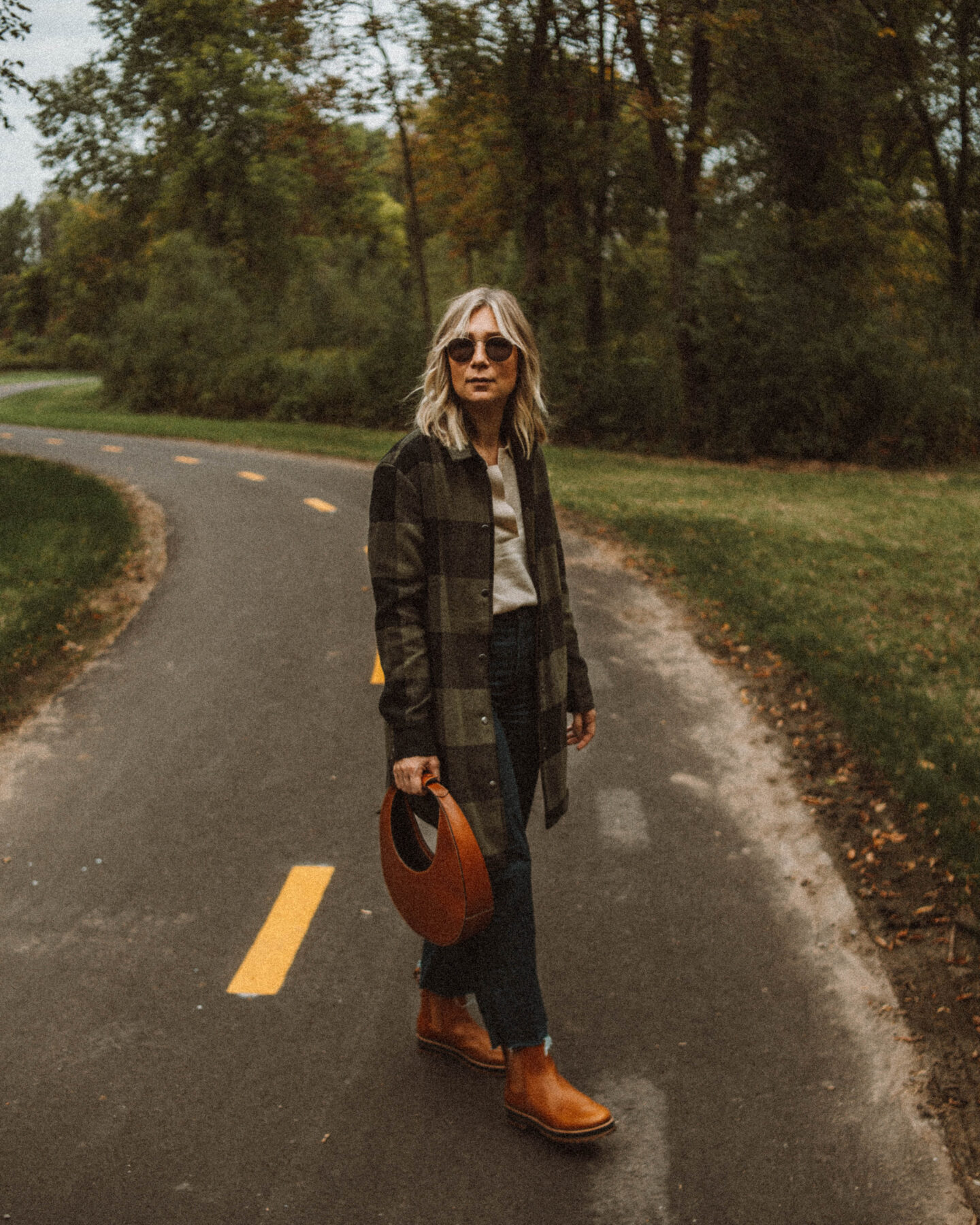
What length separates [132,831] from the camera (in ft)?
16.6

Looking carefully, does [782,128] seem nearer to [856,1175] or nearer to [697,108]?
[697,108]

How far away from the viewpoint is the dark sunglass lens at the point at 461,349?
2982 mm

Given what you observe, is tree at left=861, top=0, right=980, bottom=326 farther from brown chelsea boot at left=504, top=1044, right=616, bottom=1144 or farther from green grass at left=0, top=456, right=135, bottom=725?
brown chelsea boot at left=504, top=1044, right=616, bottom=1144

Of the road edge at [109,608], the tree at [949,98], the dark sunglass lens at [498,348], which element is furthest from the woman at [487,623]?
the tree at [949,98]

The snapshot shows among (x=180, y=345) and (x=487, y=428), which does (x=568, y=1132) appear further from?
(x=180, y=345)

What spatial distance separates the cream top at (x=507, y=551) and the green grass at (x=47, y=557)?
4509 mm

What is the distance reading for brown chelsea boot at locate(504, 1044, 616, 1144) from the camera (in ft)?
9.91

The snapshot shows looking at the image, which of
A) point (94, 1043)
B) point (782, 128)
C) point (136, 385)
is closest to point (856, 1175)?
point (94, 1043)

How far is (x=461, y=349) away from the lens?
299 cm

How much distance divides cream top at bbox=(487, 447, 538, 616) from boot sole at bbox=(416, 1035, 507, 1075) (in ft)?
4.73

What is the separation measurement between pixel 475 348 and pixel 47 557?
7.88m

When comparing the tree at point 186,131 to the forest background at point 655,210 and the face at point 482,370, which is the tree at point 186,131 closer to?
the forest background at point 655,210

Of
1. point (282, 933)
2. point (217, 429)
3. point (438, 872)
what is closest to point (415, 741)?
point (438, 872)

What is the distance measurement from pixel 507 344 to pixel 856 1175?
97.4 inches
